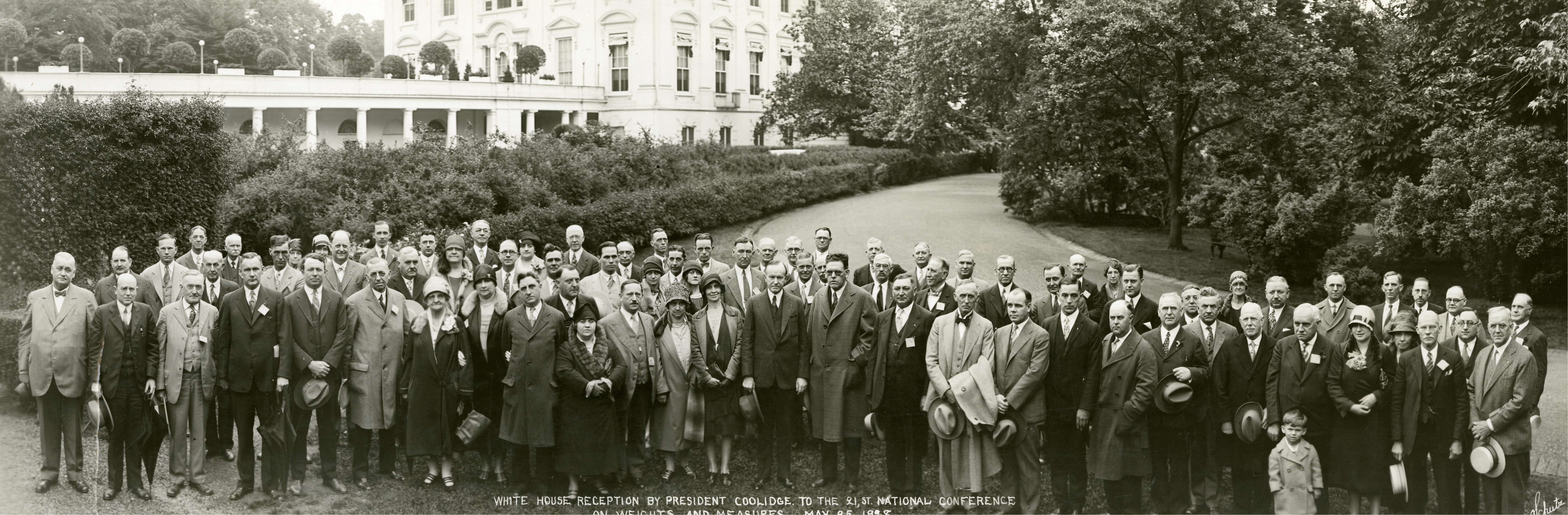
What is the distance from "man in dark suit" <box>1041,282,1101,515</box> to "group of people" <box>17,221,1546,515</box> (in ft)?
0.07

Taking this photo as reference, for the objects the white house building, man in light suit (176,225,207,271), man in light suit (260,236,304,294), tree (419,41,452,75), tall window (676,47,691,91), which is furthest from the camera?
tall window (676,47,691,91)

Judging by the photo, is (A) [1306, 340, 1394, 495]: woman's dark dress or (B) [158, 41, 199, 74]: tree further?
(B) [158, 41, 199, 74]: tree

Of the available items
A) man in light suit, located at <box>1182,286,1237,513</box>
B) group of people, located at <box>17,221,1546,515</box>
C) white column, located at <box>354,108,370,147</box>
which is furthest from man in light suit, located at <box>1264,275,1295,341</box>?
white column, located at <box>354,108,370,147</box>

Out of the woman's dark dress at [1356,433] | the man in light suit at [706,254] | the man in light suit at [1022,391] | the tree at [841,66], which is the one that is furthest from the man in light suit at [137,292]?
the tree at [841,66]

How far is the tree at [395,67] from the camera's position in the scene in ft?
142

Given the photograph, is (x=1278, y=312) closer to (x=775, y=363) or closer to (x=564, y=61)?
(x=775, y=363)

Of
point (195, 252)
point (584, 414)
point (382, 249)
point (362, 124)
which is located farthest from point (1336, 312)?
point (362, 124)

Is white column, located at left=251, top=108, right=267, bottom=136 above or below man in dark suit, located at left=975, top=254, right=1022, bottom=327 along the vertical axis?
above

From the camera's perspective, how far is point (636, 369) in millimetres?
8727

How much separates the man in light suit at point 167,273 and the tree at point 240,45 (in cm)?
3684

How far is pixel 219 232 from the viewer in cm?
1619

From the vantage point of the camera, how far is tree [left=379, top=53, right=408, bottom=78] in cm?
4316

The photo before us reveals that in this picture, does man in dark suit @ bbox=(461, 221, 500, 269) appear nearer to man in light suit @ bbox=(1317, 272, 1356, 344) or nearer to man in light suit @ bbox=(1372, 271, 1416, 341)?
man in light suit @ bbox=(1317, 272, 1356, 344)

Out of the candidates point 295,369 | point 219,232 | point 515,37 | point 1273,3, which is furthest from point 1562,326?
point 515,37
